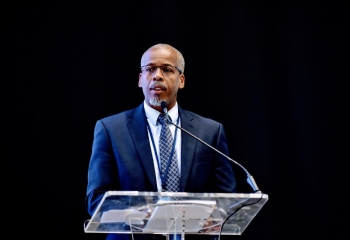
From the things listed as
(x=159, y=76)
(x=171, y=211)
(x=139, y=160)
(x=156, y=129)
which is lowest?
(x=171, y=211)

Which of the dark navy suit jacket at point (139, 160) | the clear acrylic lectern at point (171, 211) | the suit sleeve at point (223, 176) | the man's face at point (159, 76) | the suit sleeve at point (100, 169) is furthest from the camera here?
the man's face at point (159, 76)

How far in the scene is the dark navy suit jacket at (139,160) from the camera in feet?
7.95

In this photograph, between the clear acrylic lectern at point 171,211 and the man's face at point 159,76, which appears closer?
the clear acrylic lectern at point 171,211

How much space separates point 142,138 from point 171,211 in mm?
766

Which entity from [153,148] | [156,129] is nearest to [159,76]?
[156,129]

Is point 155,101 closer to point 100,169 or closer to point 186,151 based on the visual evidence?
point 186,151

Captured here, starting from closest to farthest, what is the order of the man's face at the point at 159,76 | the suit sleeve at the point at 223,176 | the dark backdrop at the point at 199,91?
the suit sleeve at the point at 223,176 → the man's face at the point at 159,76 → the dark backdrop at the point at 199,91

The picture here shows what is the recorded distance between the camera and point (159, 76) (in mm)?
2723

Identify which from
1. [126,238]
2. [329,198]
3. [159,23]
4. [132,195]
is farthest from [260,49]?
[132,195]

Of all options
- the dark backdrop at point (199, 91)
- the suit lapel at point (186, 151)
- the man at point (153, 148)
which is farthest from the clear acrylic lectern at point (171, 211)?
the dark backdrop at point (199, 91)

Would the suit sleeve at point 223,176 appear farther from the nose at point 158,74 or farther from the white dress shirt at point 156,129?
the nose at point 158,74

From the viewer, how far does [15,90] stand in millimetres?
3316

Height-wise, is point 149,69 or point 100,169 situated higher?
point 149,69

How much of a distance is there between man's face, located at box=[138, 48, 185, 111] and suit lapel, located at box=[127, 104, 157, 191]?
0.30 ft
